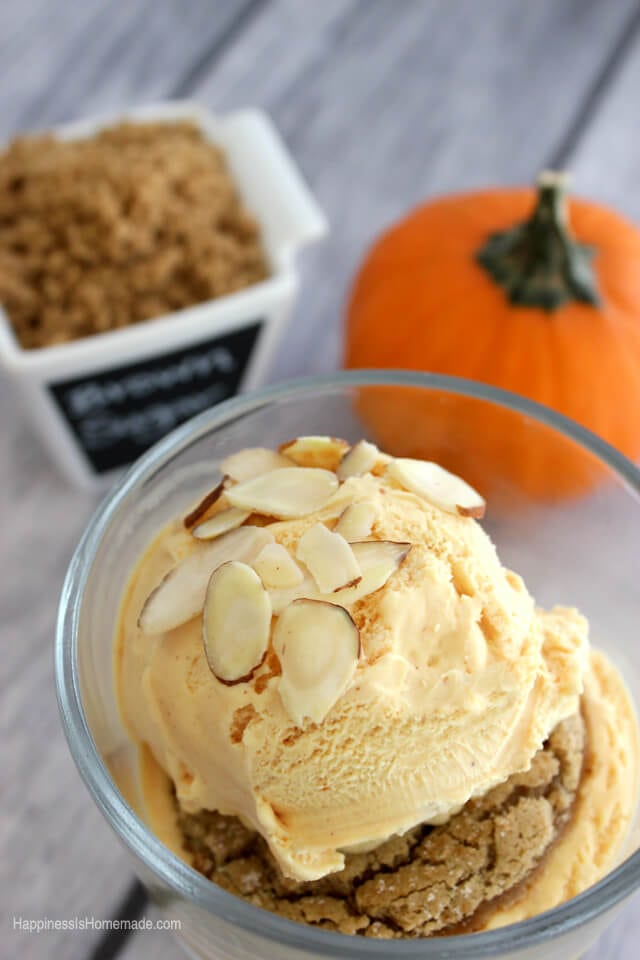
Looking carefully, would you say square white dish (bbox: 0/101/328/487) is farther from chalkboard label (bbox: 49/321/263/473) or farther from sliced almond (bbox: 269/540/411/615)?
sliced almond (bbox: 269/540/411/615)

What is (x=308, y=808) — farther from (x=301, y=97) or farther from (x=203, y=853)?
(x=301, y=97)

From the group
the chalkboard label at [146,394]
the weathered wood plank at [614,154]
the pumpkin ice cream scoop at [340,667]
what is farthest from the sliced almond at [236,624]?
the weathered wood plank at [614,154]

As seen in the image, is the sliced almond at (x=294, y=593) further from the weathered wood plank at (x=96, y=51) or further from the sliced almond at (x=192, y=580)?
the weathered wood plank at (x=96, y=51)

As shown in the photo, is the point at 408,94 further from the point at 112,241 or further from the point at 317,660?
the point at 317,660

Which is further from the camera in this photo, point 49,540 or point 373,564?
point 49,540

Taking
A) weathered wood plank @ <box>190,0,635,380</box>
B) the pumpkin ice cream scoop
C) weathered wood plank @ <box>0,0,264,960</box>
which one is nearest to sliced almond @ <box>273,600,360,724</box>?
the pumpkin ice cream scoop

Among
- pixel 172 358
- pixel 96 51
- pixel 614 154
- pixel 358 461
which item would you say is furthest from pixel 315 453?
pixel 96 51
